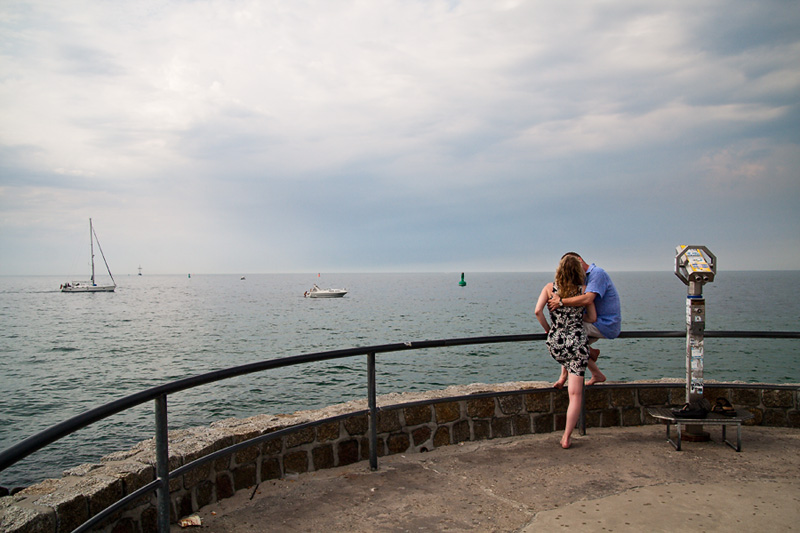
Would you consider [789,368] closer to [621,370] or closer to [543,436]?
[621,370]

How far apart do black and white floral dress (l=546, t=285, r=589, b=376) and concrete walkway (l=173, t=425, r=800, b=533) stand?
0.75 metres

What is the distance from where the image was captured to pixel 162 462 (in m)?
2.91

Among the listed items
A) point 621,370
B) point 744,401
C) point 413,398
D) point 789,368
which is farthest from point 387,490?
point 789,368

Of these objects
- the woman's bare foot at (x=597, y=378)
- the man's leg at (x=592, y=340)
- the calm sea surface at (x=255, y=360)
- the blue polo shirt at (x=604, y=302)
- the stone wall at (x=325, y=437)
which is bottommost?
the calm sea surface at (x=255, y=360)

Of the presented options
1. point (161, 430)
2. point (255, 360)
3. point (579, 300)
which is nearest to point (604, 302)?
point (579, 300)

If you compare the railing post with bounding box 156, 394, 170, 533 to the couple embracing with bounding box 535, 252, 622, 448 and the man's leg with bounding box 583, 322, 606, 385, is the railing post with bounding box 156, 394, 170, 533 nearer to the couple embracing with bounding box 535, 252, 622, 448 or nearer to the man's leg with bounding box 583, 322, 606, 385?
the couple embracing with bounding box 535, 252, 622, 448

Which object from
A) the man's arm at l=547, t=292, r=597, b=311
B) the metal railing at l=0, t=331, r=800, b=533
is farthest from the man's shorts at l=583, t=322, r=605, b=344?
the metal railing at l=0, t=331, r=800, b=533

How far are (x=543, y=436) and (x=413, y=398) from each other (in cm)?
127

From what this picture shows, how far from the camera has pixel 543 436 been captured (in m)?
5.22

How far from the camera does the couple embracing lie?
4.80 metres

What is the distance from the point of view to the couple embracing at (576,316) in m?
4.80

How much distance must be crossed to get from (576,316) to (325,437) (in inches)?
93.4

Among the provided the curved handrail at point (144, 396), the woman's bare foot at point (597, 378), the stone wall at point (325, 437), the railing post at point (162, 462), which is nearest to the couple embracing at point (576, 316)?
the curved handrail at point (144, 396)

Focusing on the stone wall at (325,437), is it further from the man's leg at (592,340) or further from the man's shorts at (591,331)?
the man's shorts at (591,331)
